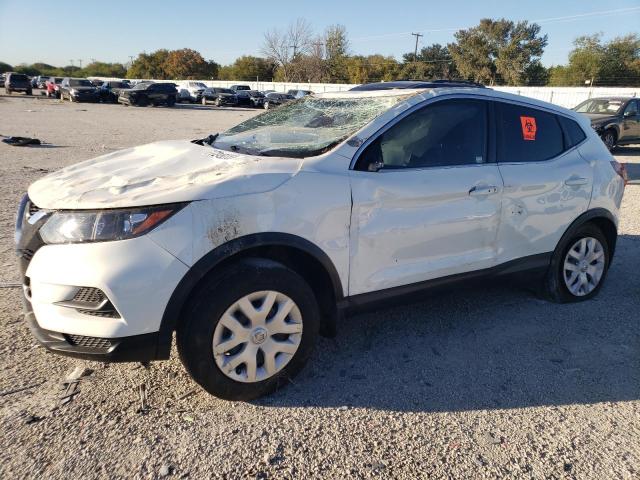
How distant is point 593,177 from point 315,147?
8.17ft

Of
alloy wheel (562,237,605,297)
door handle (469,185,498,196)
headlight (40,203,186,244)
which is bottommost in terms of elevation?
alloy wheel (562,237,605,297)

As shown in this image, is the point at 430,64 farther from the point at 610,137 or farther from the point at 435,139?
the point at 435,139

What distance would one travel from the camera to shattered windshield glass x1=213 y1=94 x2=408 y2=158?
3.18 meters

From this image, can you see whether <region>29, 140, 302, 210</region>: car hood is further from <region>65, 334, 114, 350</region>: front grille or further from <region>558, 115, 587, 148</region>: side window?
<region>558, 115, 587, 148</region>: side window

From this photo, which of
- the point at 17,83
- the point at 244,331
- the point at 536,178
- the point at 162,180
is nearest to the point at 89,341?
the point at 244,331

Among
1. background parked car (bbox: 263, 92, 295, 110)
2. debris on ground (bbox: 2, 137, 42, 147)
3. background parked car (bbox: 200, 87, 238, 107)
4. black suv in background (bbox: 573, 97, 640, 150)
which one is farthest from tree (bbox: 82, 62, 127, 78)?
black suv in background (bbox: 573, 97, 640, 150)

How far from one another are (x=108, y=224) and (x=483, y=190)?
2372 mm

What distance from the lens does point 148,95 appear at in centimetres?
3562

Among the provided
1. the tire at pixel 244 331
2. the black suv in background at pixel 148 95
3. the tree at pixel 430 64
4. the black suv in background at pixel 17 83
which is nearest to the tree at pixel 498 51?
the tree at pixel 430 64

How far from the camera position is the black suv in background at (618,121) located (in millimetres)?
13672

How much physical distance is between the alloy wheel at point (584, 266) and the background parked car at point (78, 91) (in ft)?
128

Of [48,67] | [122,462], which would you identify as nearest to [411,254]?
[122,462]

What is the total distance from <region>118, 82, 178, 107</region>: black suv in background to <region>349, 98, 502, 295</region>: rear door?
35.8m

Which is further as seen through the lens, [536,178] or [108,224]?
[536,178]
